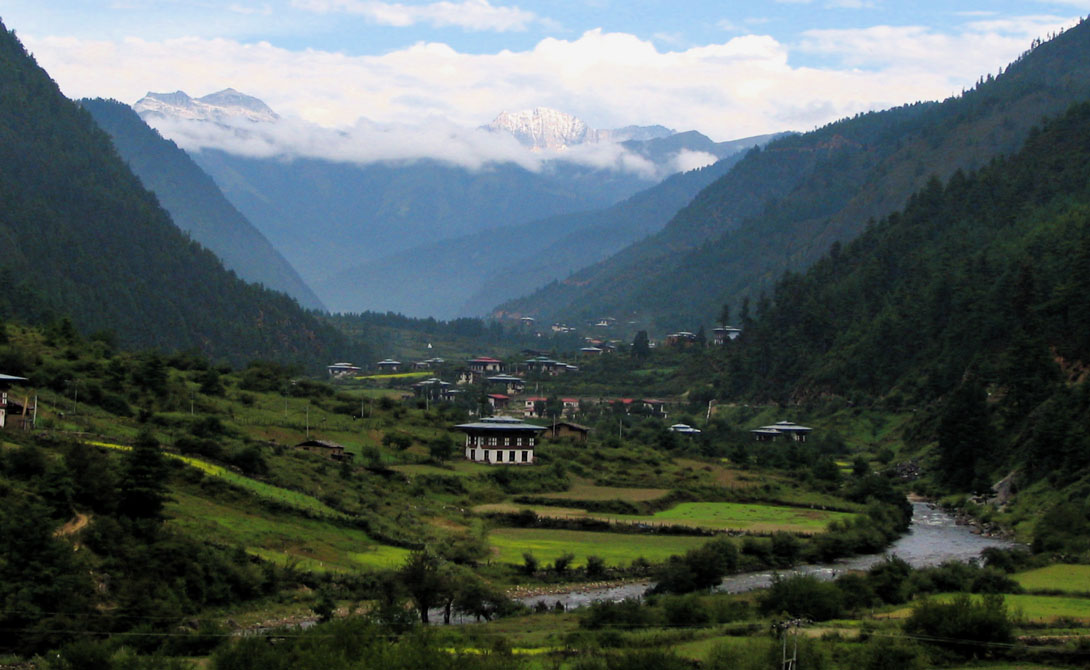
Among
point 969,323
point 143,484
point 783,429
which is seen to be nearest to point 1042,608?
point 143,484

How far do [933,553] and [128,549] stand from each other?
42745mm

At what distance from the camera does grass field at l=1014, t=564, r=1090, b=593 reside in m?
57.0

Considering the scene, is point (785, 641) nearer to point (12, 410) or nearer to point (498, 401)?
point (12, 410)

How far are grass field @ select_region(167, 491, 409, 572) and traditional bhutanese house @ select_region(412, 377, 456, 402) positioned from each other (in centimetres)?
9176

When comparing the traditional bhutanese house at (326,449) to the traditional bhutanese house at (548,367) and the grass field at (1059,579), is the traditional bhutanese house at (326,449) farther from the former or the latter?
the traditional bhutanese house at (548,367)

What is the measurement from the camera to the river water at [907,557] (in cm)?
6088

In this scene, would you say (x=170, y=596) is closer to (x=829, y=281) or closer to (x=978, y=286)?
(x=978, y=286)

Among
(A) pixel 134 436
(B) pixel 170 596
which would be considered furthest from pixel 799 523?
(B) pixel 170 596

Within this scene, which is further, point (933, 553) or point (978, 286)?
point (978, 286)

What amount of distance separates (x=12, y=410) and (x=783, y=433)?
3154 inches

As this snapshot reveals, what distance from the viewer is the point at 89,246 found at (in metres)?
174

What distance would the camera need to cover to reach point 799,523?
82188mm

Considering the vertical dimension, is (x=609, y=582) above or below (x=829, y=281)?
below

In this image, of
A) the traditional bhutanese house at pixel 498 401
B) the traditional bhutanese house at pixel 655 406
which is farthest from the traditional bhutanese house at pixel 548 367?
the traditional bhutanese house at pixel 498 401
